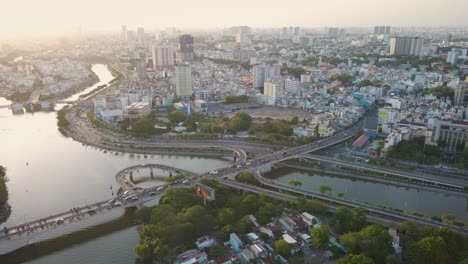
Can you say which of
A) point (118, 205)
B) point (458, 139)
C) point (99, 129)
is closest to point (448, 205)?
point (458, 139)

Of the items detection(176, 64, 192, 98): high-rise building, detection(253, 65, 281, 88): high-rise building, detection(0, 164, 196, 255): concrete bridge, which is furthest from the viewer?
detection(253, 65, 281, 88): high-rise building

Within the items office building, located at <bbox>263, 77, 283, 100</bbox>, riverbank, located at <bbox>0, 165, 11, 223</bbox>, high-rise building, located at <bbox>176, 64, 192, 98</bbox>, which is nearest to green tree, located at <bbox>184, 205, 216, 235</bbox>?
riverbank, located at <bbox>0, 165, 11, 223</bbox>

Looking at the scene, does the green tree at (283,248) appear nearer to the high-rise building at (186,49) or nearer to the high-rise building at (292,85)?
the high-rise building at (292,85)

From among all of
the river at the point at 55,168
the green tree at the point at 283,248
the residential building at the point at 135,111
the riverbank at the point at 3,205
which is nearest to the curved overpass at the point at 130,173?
the river at the point at 55,168

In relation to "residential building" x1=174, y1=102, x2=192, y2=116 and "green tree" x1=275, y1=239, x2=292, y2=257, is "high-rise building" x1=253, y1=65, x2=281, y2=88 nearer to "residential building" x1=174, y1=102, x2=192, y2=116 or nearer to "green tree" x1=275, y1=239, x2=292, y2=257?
"residential building" x1=174, y1=102, x2=192, y2=116

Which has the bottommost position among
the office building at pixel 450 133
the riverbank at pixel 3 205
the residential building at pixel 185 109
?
the riverbank at pixel 3 205

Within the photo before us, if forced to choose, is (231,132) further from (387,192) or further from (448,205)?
(448,205)
